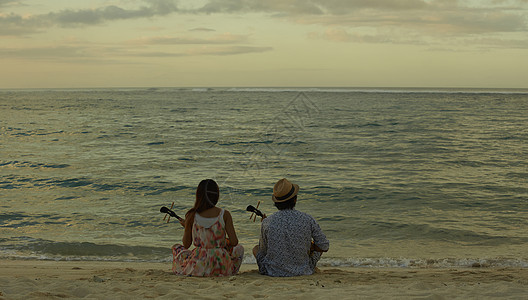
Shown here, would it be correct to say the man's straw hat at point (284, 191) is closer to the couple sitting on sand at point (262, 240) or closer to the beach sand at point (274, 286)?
the couple sitting on sand at point (262, 240)

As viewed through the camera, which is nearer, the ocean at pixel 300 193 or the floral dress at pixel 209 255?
the floral dress at pixel 209 255

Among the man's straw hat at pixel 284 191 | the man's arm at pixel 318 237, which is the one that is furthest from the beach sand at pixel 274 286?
the man's straw hat at pixel 284 191

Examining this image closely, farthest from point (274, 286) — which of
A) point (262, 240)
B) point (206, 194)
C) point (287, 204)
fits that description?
point (206, 194)

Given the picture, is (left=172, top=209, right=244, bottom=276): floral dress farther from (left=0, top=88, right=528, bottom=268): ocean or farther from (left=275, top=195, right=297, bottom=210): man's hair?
(left=0, top=88, right=528, bottom=268): ocean

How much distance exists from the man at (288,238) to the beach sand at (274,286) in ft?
0.60

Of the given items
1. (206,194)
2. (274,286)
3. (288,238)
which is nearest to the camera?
(274,286)

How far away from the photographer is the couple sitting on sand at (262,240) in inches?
204

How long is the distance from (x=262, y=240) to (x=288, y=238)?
37cm

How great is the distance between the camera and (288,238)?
5207 mm

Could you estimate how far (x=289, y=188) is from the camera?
203 inches

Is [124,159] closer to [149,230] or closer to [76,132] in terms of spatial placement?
[149,230]

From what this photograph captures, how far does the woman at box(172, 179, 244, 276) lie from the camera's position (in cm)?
514

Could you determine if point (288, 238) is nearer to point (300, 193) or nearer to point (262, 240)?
point (262, 240)

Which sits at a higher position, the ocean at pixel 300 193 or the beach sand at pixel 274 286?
the beach sand at pixel 274 286
